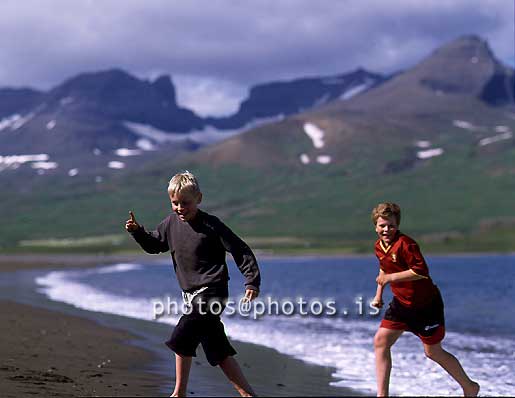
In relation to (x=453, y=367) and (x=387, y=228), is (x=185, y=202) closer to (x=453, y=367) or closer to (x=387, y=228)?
(x=387, y=228)

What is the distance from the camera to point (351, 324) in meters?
28.8

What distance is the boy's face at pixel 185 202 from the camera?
8859 millimetres

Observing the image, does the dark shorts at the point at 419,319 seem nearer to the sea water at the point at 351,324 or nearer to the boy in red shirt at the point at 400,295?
the boy in red shirt at the point at 400,295

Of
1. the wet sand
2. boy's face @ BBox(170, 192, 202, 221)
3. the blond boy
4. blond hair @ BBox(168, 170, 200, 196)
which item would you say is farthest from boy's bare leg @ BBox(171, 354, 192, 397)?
the wet sand

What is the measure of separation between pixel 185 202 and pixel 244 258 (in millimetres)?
831

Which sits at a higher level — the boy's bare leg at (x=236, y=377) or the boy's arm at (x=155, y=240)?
the boy's arm at (x=155, y=240)

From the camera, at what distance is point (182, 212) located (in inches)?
352

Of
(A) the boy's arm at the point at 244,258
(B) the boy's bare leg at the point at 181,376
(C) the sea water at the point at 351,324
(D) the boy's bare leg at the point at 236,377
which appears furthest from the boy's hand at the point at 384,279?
(C) the sea water at the point at 351,324

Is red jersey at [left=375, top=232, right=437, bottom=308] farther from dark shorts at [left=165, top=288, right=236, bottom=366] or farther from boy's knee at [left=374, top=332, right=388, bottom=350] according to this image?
dark shorts at [left=165, top=288, right=236, bottom=366]

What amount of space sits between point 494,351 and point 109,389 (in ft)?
38.8

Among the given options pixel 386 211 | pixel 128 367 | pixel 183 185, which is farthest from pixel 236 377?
pixel 128 367

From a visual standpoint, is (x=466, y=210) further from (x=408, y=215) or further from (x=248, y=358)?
(x=248, y=358)

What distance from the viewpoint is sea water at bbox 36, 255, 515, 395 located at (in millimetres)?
17438

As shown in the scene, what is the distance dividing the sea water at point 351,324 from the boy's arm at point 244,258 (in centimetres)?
757
